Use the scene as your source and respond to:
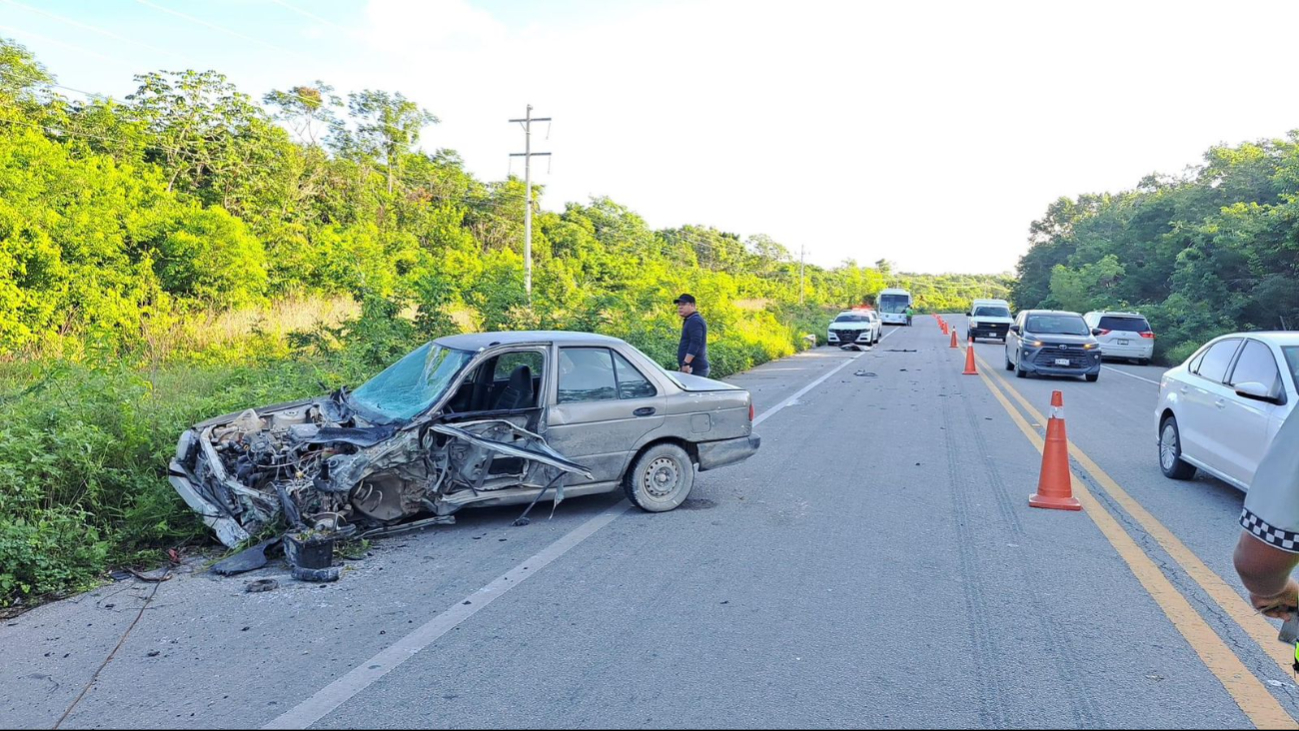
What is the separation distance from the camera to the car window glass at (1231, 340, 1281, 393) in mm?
7152

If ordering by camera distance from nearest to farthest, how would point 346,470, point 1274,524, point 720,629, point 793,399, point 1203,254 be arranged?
1. point 1274,524
2. point 720,629
3. point 346,470
4. point 793,399
5. point 1203,254

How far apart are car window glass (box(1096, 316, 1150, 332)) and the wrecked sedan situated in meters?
21.7

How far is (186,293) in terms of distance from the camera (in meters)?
19.9

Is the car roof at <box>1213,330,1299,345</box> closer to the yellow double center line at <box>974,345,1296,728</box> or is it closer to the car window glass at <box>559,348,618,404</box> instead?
the yellow double center line at <box>974,345,1296,728</box>

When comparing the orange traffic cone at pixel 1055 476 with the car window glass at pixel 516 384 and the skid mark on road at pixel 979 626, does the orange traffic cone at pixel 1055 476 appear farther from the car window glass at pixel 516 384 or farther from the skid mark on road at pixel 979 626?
the car window glass at pixel 516 384

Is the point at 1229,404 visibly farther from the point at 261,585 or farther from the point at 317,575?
the point at 261,585

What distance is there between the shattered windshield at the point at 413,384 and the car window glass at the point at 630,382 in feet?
3.98

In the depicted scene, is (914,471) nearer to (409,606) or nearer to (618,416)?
(618,416)

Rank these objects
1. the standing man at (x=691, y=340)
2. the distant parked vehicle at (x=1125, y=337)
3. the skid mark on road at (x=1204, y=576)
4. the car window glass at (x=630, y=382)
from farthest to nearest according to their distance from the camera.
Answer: the distant parked vehicle at (x=1125, y=337), the standing man at (x=691, y=340), the car window glass at (x=630, y=382), the skid mark on road at (x=1204, y=576)

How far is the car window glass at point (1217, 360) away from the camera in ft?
26.2

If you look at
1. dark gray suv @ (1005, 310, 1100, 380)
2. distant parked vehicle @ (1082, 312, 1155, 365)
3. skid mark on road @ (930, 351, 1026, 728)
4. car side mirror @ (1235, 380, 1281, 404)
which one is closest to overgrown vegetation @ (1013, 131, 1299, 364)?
Answer: distant parked vehicle @ (1082, 312, 1155, 365)

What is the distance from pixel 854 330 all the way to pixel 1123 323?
30.6ft

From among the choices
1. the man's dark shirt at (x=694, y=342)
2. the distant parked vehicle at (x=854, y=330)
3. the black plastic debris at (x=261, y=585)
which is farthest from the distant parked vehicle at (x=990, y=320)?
the black plastic debris at (x=261, y=585)

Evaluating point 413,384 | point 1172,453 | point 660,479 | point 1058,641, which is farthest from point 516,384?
point 1172,453
